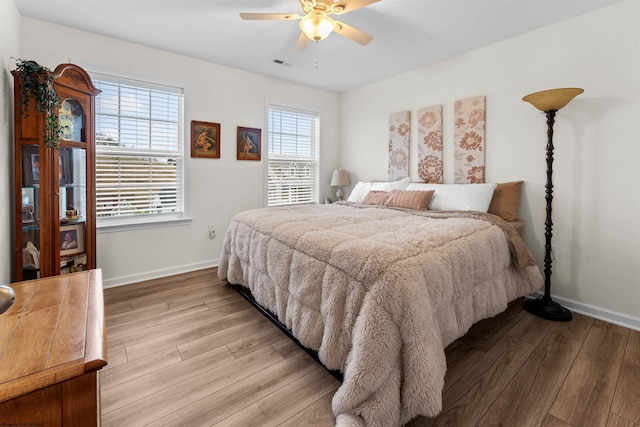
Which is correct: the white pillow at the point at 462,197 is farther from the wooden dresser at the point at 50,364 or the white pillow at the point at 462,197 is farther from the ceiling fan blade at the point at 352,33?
the wooden dresser at the point at 50,364

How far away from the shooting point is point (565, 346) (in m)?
2.01

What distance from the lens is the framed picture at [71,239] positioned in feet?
7.98

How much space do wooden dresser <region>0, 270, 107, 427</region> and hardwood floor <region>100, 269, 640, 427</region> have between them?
2.26 feet

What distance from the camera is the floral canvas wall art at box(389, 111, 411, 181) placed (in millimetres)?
3814

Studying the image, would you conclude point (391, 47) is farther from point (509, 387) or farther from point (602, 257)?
point (509, 387)

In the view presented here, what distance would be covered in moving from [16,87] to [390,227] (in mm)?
2865

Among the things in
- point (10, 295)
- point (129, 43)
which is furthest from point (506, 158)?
point (129, 43)

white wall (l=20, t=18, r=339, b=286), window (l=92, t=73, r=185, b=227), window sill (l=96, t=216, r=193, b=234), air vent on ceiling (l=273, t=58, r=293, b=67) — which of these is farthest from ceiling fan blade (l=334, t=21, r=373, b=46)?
window sill (l=96, t=216, r=193, b=234)

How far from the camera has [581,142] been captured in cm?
249

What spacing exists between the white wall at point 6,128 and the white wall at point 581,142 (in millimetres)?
3976

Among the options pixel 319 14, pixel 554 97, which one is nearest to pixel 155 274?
pixel 319 14

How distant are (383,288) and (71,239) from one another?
2.68m

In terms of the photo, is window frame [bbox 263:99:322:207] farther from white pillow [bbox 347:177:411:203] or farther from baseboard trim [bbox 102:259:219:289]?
baseboard trim [bbox 102:259:219:289]

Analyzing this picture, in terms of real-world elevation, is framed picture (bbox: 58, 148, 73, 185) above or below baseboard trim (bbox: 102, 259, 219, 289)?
above
